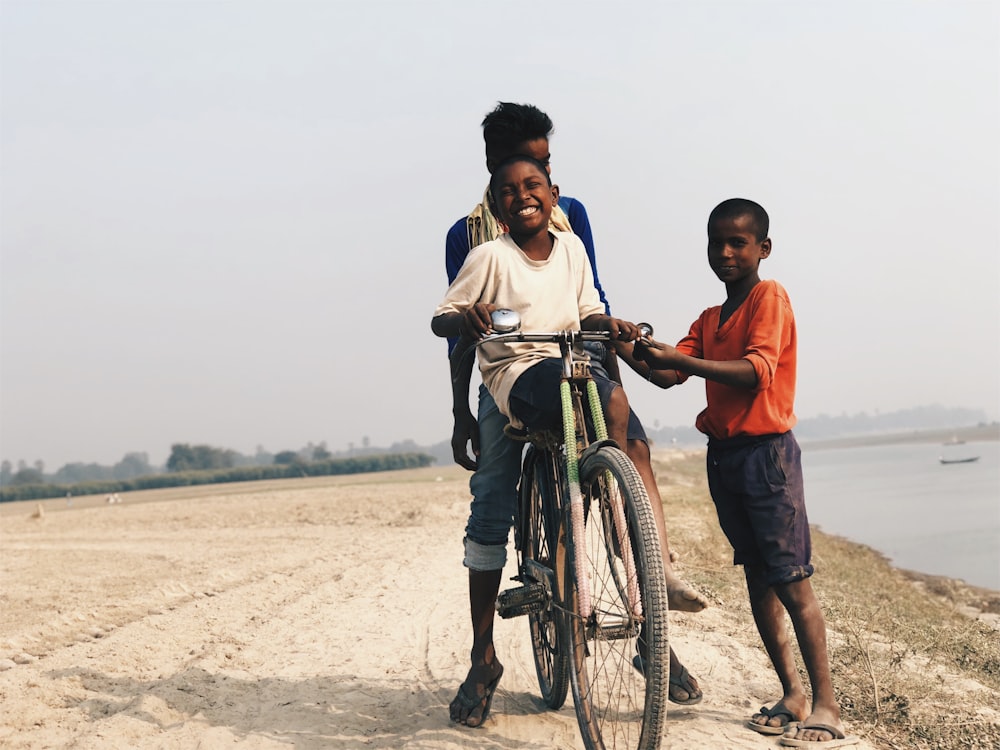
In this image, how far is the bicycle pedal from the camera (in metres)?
3.79

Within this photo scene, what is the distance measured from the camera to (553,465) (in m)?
3.68

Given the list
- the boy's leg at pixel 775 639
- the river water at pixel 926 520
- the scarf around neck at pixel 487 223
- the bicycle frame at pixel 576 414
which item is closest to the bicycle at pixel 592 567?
the bicycle frame at pixel 576 414

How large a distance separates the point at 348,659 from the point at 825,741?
288cm

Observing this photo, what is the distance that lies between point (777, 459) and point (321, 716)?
2.45 metres

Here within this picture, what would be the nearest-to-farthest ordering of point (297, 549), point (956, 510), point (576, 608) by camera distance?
point (576, 608) → point (297, 549) → point (956, 510)

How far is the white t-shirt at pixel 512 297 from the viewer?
3680mm

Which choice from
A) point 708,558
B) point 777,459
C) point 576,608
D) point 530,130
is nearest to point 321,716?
point 576,608

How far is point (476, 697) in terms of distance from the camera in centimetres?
A: 406

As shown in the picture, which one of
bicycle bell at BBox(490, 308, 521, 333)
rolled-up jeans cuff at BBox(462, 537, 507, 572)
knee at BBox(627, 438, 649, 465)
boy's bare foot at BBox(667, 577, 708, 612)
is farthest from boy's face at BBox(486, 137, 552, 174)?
boy's bare foot at BBox(667, 577, 708, 612)

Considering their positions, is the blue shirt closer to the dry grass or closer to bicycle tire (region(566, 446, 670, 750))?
bicycle tire (region(566, 446, 670, 750))

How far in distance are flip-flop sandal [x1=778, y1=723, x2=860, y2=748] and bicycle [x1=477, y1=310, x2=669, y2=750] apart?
1.93 feet

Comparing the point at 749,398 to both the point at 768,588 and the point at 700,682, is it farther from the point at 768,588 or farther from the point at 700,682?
the point at 700,682

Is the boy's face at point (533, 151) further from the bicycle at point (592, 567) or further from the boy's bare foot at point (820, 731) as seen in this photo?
the boy's bare foot at point (820, 731)

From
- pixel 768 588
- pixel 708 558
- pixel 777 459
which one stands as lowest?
pixel 708 558
